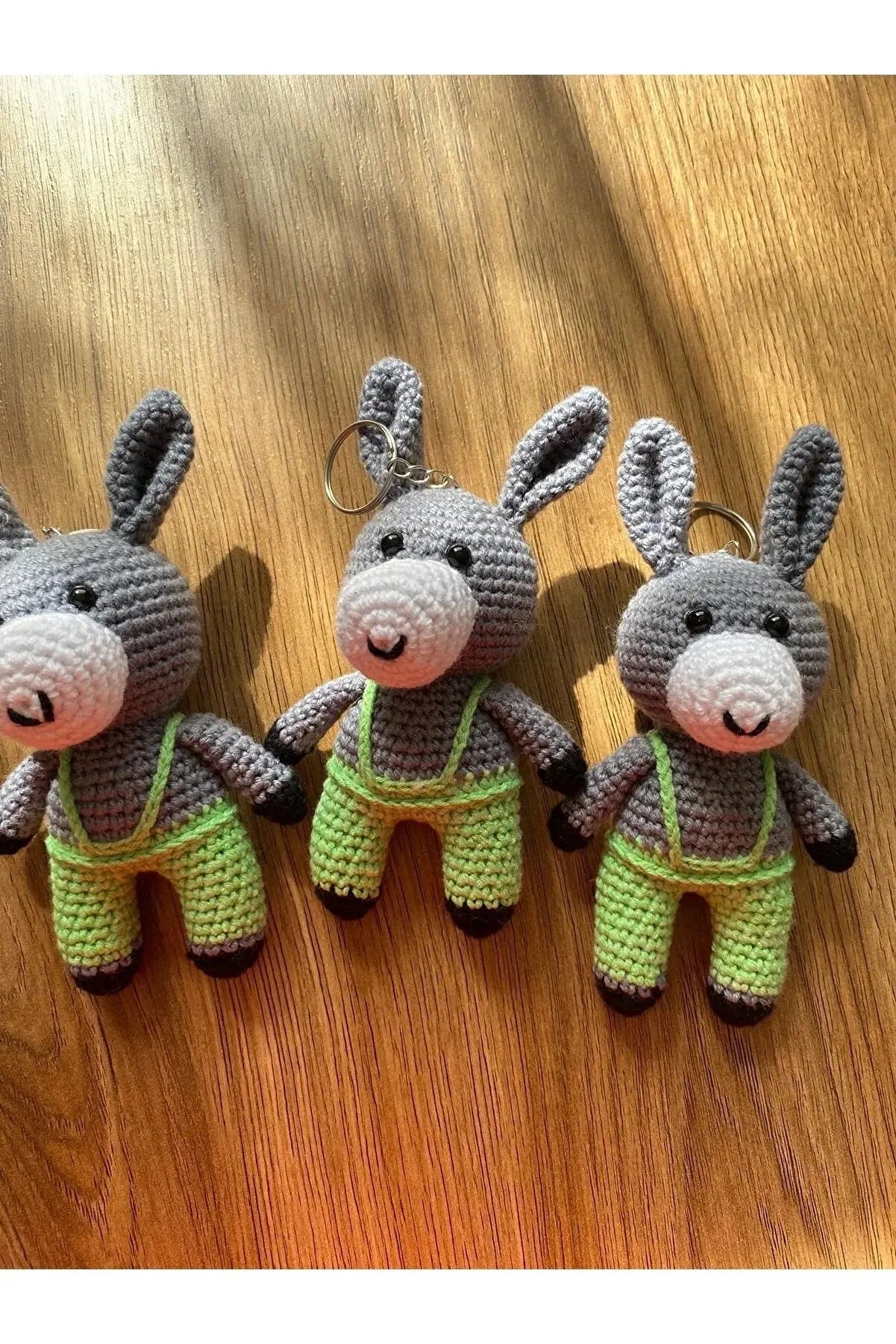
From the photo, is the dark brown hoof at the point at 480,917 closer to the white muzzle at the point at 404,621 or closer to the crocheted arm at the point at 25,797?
the white muzzle at the point at 404,621

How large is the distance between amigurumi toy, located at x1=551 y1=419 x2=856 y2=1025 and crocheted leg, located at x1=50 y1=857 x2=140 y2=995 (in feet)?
1.20

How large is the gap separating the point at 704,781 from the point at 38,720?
0.50 m

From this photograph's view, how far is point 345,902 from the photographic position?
816 mm

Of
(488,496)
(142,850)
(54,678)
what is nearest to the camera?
(54,678)

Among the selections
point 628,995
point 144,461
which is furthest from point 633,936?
point 144,461

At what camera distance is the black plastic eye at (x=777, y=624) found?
2.45 feet

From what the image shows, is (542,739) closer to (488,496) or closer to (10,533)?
(488,496)

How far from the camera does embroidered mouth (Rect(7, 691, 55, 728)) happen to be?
689 millimetres

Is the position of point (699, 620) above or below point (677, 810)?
above

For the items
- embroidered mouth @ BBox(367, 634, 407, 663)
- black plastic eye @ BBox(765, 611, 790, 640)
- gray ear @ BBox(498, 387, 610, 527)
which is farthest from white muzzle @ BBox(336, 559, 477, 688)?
black plastic eye @ BBox(765, 611, 790, 640)

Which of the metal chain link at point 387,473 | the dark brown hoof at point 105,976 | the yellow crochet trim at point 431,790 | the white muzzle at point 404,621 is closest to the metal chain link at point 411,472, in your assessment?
the metal chain link at point 387,473

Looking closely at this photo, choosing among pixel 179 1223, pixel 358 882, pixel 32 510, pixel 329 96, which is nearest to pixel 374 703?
pixel 358 882

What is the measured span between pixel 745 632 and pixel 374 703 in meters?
0.29

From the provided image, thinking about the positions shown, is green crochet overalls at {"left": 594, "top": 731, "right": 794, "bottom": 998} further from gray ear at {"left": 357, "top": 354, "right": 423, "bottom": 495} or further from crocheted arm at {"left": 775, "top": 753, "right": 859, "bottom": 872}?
gray ear at {"left": 357, "top": 354, "right": 423, "bottom": 495}
